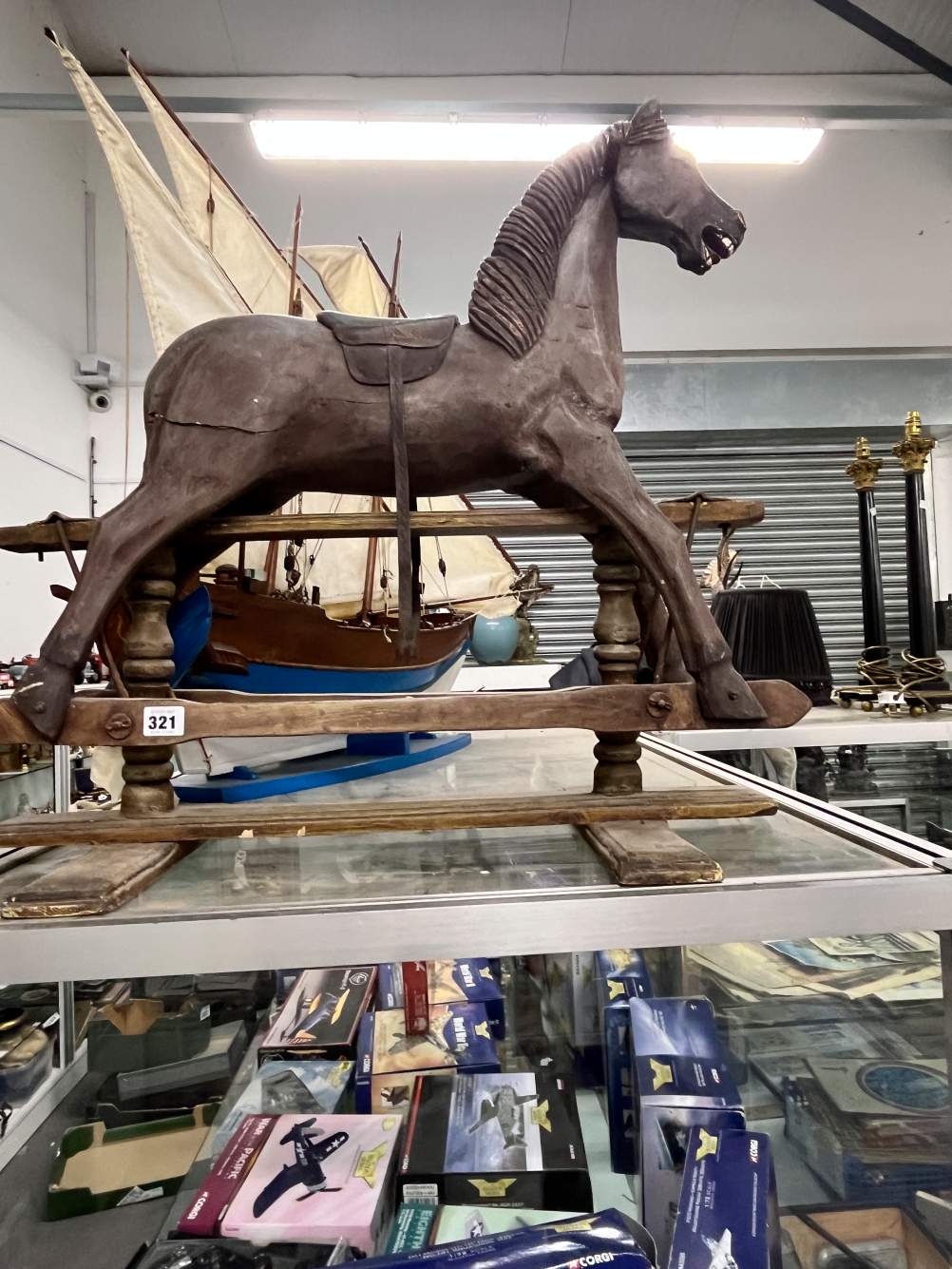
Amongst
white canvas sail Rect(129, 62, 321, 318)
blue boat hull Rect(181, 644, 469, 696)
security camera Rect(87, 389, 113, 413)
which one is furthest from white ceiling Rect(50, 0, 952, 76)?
blue boat hull Rect(181, 644, 469, 696)

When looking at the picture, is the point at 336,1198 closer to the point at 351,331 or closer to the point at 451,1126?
the point at 451,1126

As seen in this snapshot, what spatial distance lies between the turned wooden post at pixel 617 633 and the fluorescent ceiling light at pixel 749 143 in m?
2.31

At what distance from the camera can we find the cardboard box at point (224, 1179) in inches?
35.4

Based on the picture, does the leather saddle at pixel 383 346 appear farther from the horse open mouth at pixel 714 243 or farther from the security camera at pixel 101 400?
the security camera at pixel 101 400

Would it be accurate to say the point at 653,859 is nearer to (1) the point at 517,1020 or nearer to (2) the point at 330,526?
(2) the point at 330,526

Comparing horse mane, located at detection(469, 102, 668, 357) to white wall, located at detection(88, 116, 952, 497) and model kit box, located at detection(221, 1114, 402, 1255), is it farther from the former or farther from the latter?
white wall, located at detection(88, 116, 952, 497)

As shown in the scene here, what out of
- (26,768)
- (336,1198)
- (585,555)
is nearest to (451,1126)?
(336,1198)

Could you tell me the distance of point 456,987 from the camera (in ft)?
4.39

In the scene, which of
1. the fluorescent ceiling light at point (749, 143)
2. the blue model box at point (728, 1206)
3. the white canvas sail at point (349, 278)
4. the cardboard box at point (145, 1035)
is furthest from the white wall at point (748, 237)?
the blue model box at point (728, 1206)

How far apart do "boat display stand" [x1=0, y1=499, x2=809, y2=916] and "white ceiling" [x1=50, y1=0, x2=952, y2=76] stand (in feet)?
11.1

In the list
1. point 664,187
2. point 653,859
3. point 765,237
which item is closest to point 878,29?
point 765,237

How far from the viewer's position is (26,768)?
6.30 feet

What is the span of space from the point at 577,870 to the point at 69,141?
389 cm

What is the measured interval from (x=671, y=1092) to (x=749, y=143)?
2920mm
